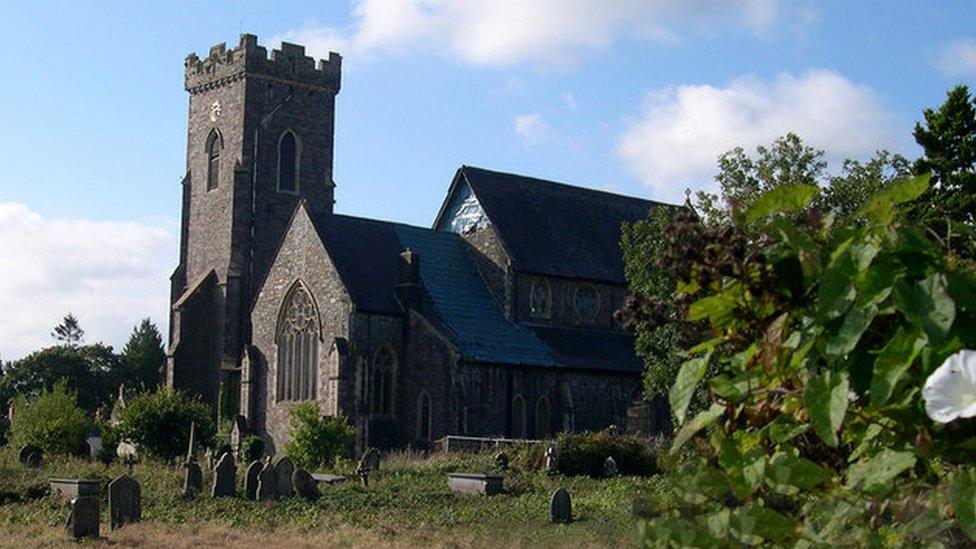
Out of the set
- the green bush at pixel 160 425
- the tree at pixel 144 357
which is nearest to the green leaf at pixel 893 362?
the green bush at pixel 160 425

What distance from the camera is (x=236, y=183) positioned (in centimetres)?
5584

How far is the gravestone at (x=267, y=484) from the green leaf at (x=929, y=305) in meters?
24.1

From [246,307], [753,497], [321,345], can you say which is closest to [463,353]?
[321,345]

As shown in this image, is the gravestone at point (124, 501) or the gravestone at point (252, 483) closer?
the gravestone at point (124, 501)

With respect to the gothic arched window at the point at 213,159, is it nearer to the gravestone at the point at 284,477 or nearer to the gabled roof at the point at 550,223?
the gabled roof at the point at 550,223

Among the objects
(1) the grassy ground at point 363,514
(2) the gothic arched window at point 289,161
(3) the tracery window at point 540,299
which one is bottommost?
(1) the grassy ground at point 363,514

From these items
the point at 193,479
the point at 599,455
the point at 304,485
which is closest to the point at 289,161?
the point at 599,455

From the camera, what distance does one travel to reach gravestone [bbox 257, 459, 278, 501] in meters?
26.3

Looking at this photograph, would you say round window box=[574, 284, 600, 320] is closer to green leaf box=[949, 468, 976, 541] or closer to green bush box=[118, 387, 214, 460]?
green bush box=[118, 387, 214, 460]

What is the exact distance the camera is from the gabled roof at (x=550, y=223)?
46.3m

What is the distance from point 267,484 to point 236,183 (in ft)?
101

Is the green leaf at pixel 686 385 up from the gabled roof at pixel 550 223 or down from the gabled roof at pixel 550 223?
down

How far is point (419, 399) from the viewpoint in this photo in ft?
137

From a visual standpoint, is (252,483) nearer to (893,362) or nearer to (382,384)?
(382,384)
